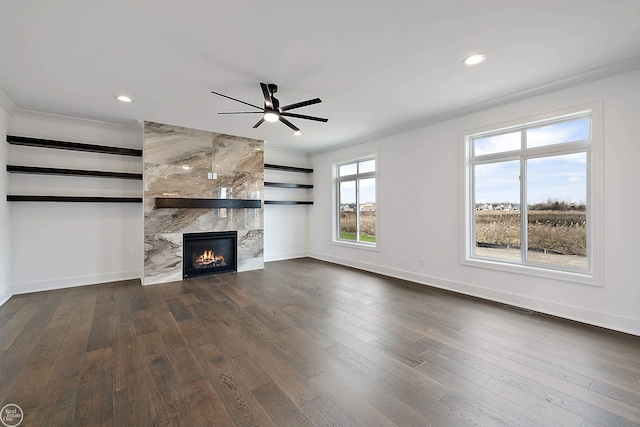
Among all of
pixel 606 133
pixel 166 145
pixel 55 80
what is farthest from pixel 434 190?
pixel 55 80

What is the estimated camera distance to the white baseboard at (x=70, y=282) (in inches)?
166

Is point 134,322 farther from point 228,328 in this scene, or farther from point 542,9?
point 542,9

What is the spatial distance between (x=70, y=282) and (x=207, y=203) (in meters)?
2.54

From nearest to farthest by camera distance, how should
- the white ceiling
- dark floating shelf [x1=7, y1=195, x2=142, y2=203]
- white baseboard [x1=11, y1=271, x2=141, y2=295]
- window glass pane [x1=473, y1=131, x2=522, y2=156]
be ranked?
1. the white ceiling
2. window glass pane [x1=473, y1=131, x2=522, y2=156]
3. dark floating shelf [x1=7, y1=195, x2=142, y2=203]
4. white baseboard [x1=11, y1=271, x2=141, y2=295]

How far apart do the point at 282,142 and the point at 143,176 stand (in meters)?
2.83

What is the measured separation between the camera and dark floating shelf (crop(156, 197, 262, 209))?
476 centimetres

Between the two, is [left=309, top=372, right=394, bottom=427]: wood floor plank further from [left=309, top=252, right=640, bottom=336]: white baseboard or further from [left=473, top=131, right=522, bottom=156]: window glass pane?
[left=473, top=131, right=522, bottom=156]: window glass pane

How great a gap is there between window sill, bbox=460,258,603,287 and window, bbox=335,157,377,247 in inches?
85.4

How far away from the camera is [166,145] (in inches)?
193

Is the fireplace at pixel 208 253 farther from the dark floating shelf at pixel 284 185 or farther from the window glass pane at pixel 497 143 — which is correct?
the window glass pane at pixel 497 143

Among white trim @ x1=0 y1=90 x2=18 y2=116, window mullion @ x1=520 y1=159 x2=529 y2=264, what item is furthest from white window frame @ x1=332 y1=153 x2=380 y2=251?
white trim @ x1=0 y1=90 x2=18 y2=116

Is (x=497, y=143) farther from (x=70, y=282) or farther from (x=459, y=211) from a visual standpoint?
(x=70, y=282)

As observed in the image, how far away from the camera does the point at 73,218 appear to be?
15.0 feet

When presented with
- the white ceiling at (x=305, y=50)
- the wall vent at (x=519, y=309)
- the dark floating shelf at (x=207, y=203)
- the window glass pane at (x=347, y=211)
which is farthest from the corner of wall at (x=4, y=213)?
the wall vent at (x=519, y=309)
